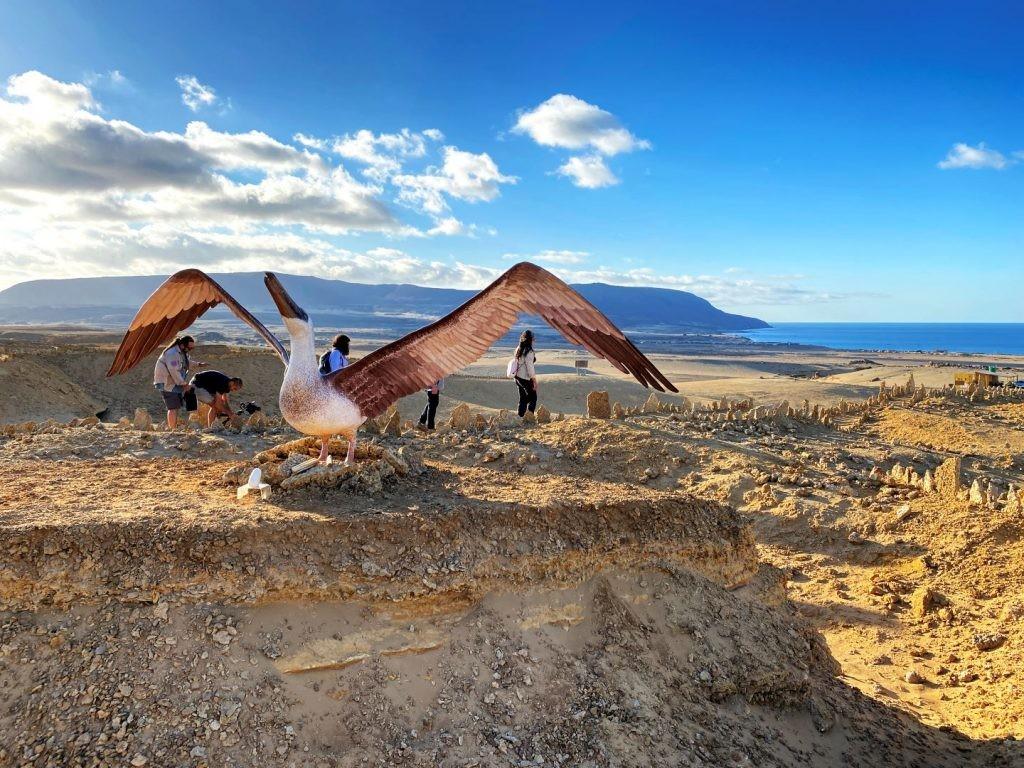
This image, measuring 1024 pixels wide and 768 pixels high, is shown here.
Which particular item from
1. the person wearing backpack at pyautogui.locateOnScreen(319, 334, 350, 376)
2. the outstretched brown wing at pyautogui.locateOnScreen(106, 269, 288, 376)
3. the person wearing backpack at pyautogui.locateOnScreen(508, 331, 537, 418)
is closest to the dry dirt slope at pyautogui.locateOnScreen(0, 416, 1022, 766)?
the outstretched brown wing at pyautogui.locateOnScreen(106, 269, 288, 376)

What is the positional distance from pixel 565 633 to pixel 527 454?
454 centimetres

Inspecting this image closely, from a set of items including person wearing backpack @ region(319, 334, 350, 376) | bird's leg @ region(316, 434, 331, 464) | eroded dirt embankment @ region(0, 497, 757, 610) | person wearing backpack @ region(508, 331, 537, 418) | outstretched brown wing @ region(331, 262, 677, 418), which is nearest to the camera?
eroded dirt embankment @ region(0, 497, 757, 610)

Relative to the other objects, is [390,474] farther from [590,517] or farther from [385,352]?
[590,517]

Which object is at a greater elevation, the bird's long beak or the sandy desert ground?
the bird's long beak

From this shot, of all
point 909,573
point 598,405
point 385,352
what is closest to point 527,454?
point 598,405

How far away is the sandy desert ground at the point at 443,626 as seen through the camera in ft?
11.7

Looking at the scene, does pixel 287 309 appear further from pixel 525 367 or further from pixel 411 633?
pixel 525 367

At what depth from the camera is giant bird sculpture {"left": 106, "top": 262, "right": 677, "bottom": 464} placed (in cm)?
476

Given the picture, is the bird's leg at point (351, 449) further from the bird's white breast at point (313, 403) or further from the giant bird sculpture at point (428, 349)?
the bird's white breast at point (313, 403)

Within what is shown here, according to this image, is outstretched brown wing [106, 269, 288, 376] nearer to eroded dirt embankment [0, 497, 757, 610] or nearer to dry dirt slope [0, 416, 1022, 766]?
dry dirt slope [0, 416, 1022, 766]

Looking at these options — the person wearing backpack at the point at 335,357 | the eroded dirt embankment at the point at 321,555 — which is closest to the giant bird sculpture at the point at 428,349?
the eroded dirt embankment at the point at 321,555

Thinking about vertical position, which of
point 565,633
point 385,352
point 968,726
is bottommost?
point 968,726

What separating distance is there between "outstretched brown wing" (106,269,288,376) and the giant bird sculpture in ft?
1.20

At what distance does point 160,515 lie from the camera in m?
4.19
